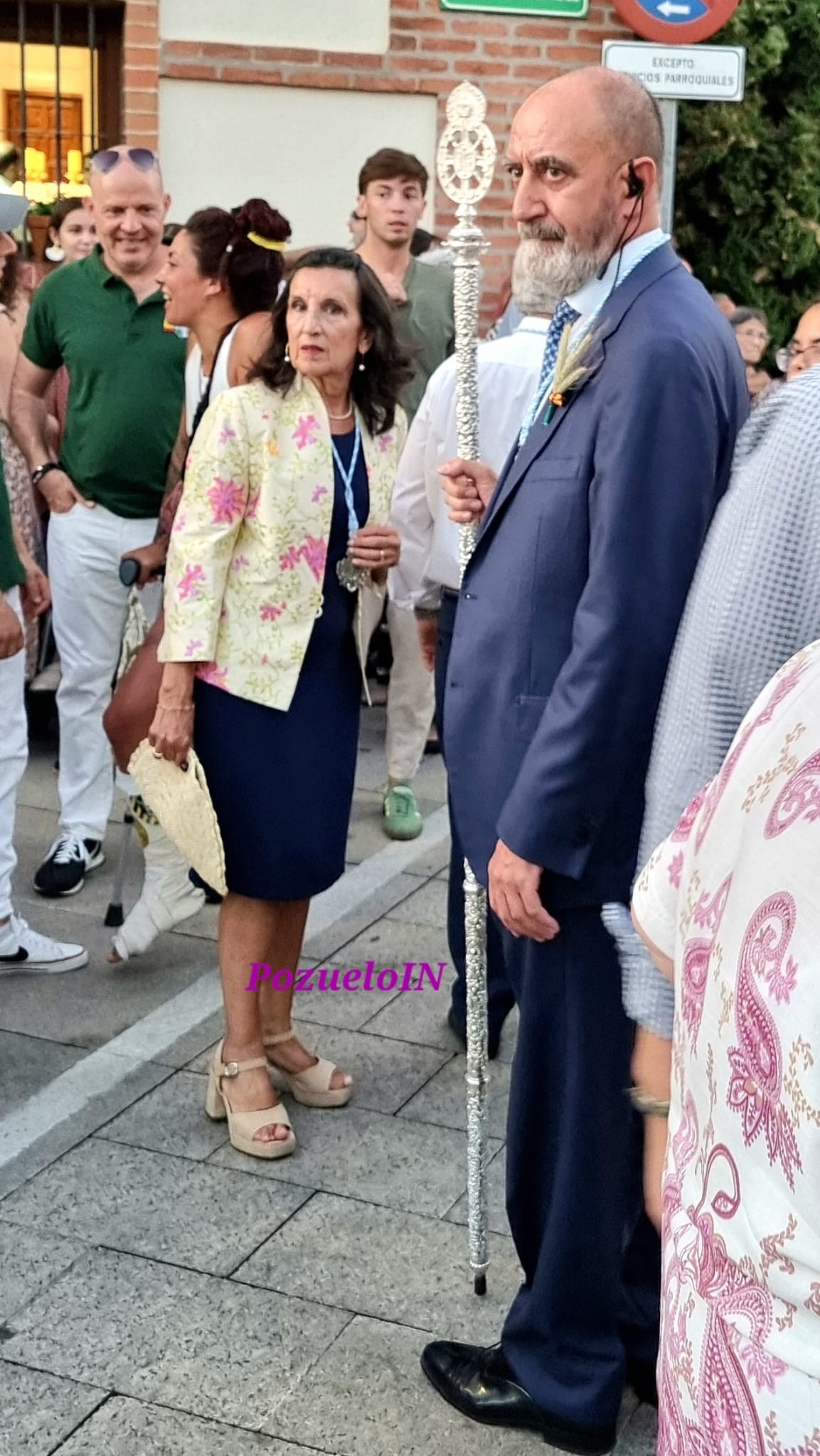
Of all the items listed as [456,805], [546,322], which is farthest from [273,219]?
[456,805]

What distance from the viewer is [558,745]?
2.59 metres

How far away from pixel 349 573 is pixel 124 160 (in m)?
2.39

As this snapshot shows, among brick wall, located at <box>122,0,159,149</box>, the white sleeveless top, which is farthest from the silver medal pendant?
brick wall, located at <box>122,0,159,149</box>

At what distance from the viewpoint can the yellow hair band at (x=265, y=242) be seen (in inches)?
181

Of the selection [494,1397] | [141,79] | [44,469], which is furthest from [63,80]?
[494,1397]

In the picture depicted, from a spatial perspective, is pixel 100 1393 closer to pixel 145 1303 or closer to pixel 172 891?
pixel 145 1303

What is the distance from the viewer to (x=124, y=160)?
5.59 m

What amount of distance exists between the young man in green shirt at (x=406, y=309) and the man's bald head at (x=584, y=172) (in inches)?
150

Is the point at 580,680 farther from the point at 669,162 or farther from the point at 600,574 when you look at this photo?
the point at 669,162

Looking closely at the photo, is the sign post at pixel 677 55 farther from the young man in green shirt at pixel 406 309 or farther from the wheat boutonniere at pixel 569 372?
the wheat boutonniere at pixel 569 372

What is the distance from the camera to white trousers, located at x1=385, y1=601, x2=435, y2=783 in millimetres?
6484

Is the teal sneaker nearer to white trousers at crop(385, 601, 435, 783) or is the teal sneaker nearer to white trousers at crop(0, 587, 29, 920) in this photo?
white trousers at crop(385, 601, 435, 783)

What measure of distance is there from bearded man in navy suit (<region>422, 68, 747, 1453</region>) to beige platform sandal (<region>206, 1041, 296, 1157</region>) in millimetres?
905

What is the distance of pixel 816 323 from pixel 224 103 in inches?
242
